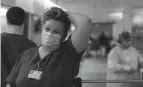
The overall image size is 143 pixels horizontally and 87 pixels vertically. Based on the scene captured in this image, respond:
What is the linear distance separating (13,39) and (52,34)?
0.68m

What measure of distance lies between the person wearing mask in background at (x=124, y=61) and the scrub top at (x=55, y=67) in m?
0.95

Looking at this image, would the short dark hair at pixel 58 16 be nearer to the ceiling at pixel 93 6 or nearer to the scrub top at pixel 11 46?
the scrub top at pixel 11 46

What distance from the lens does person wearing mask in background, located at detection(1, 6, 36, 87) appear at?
69.9 inches

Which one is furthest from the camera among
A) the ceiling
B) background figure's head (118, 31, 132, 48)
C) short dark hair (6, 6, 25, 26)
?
background figure's head (118, 31, 132, 48)

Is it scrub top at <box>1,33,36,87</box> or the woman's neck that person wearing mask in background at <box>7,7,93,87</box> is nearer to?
the woman's neck

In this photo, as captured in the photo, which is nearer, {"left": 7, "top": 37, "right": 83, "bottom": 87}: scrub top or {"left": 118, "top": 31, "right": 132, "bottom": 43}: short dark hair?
{"left": 7, "top": 37, "right": 83, "bottom": 87}: scrub top

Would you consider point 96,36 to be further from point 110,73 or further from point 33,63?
point 33,63

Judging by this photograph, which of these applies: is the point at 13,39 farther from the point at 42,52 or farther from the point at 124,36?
the point at 124,36

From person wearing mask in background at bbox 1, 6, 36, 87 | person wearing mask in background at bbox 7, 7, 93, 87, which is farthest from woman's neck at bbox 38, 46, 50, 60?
person wearing mask in background at bbox 1, 6, 36, 87

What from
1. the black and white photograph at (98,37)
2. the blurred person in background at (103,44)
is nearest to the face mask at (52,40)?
the black and white photograph at (98,37)

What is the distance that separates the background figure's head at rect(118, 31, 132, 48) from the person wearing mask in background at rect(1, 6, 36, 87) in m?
0.70

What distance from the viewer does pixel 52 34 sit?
46.3 inches

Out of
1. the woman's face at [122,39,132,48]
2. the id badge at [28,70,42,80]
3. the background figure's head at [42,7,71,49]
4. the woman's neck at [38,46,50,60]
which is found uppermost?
the background figure's head at [42,7,71,49]

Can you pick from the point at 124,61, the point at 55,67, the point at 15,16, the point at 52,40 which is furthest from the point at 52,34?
the point at 124,61
